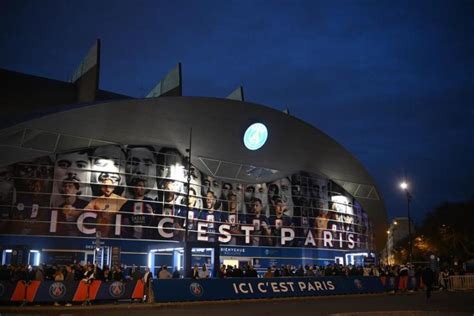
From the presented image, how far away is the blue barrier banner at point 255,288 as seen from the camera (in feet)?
73.6

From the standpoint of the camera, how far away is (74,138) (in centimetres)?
3322

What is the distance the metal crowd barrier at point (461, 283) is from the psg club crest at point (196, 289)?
20609mm

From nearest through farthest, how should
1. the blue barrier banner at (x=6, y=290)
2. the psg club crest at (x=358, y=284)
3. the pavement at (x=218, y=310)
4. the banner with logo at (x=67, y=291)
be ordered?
the pavement at (x=218, y=310)
the blue barrier banner at (x=6, y=290)
the banner with logo at (x=67, y=291)
the psg club crest at (x=358, y=284)

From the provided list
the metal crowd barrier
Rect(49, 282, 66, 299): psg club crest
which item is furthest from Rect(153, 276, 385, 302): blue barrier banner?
the metal crowd barrier

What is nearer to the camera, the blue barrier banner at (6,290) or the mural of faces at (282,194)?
the blue barrier banner at (6,290)

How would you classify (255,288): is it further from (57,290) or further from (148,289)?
(57,290)

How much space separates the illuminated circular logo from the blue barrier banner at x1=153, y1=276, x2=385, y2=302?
49.9ft

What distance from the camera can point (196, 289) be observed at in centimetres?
2308

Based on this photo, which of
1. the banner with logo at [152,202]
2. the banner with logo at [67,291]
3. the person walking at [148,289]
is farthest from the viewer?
the banner with logo at [152,202]

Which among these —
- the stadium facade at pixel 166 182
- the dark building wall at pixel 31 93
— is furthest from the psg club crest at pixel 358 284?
the dark building wall at pixel 31 93

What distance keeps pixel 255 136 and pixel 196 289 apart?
781 inches

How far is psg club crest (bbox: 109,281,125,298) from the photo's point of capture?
2222 cm

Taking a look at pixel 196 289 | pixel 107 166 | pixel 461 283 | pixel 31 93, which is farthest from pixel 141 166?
pixel 461 283

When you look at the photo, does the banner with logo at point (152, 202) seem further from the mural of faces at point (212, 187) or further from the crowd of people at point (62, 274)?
the crowd of people at point (62, 274)
